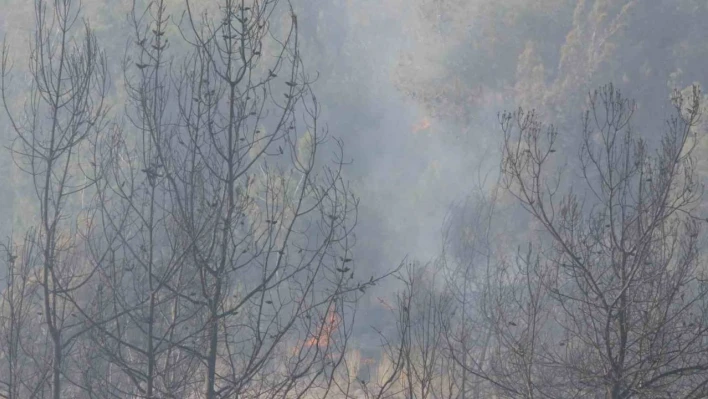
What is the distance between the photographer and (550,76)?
2258cm

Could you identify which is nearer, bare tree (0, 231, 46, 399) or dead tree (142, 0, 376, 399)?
dead tree (142, 0, 376, 399)

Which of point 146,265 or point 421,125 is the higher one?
point 421,125

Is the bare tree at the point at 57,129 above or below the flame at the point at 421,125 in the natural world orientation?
below

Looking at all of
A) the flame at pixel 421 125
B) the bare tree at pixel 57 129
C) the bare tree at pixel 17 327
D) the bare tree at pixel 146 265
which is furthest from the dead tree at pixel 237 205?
the flame at pixel 421 125

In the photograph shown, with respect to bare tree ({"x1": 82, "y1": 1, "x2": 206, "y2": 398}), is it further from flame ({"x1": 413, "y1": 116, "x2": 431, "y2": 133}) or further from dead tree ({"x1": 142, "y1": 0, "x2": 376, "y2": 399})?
flame ({"x1": 413, "y1": 116, "x2": 431, "y2": 133})

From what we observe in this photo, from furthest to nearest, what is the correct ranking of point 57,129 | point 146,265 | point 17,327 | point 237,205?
point 57,129, point 17,327, point 237,205, point 146,265

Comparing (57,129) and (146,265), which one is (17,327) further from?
(146,265)

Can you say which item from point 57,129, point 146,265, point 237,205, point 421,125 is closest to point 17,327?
point 57,129

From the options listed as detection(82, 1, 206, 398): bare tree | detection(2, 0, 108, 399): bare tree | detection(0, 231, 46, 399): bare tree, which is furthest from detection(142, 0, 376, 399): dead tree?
detection(0, 231, 46, 399): bare tree

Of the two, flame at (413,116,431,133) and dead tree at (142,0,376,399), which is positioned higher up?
flame at (413,116,431,133)

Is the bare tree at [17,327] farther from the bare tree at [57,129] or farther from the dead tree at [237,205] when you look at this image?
the dead tree at [237,205]

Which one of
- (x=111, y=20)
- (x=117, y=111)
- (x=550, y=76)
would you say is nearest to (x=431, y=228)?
(x=550, y=76)

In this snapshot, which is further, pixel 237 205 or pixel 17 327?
pixel 17 327

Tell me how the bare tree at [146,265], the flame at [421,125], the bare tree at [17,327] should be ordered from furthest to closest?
1. the flame at [421,125]
2. the bare tree at [17,327]
3. the bare tree at [146,265]
